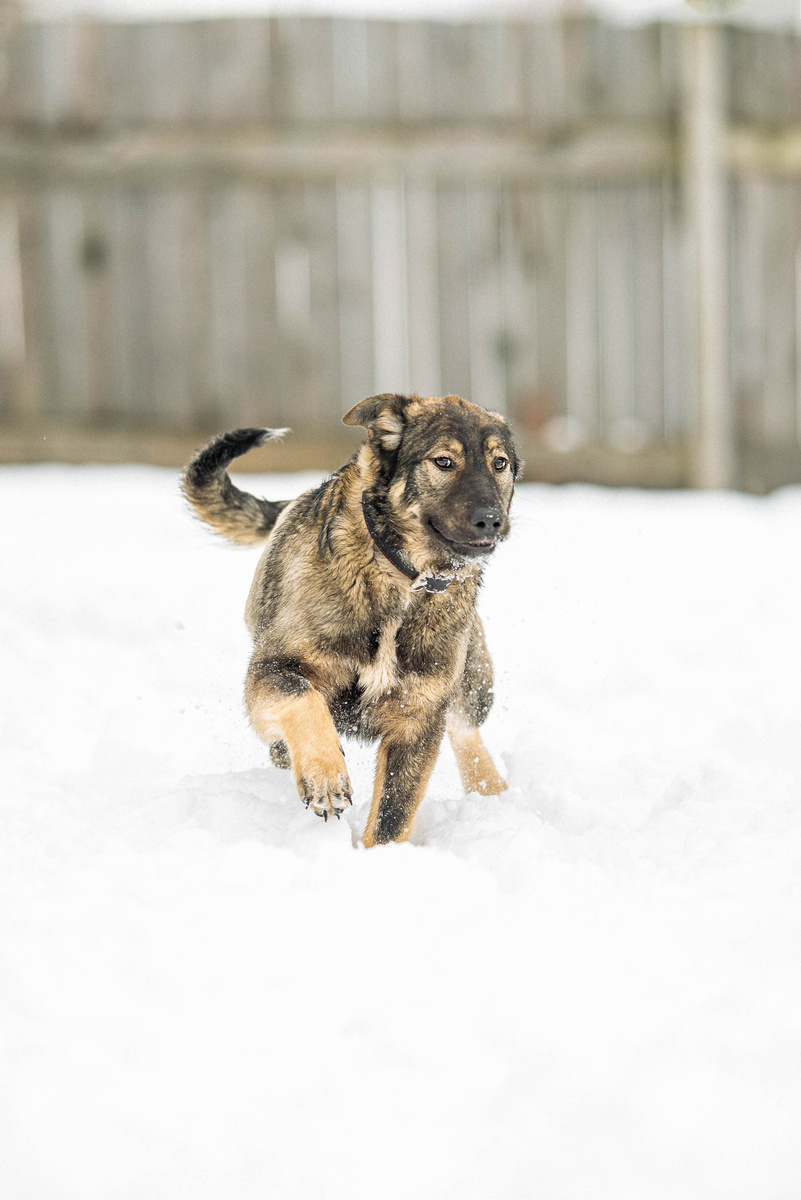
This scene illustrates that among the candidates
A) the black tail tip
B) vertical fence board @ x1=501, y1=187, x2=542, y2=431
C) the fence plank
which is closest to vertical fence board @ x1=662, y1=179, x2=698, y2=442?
vertical fence board @ x1=501, y1=187, x2=542, y2=431

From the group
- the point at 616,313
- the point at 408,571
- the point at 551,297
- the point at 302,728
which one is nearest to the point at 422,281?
the point at 551,297

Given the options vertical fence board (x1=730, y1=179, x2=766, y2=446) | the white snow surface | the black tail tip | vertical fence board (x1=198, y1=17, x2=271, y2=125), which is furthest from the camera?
vertical fence board (x1=730, y1=179, x2=766, y2=446)

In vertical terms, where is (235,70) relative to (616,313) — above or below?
above

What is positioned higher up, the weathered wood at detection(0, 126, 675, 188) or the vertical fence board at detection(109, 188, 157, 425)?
the weathered wood at detection(0, 126, 675, 188)

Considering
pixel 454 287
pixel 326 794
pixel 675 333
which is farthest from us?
pixel 675 333

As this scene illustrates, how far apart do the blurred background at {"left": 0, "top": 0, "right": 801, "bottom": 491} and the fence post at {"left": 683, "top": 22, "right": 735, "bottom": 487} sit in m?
0.01

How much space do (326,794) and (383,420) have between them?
1143mm

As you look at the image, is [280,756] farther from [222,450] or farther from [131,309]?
[131,309]

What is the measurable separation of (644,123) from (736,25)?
0.90m

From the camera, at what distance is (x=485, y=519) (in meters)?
3.14

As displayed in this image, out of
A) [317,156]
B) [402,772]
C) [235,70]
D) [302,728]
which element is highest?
[235,70]

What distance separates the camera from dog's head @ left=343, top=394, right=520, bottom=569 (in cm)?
318

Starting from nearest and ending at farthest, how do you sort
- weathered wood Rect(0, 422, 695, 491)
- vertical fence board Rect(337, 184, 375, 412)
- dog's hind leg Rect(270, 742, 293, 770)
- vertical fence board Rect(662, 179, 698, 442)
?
dog's hind leg Rect(270, 742, 293, 770), weathered wood Rect(0, 422, 695, 491), vertical fence board Rect(337, 184, 375, 412), vertical fence board Rect(662, 179, 698, 442)

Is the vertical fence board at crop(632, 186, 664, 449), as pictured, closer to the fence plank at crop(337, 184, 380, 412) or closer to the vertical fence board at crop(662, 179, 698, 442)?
the vertical fence board at crop(662, 179, 698, 442)
